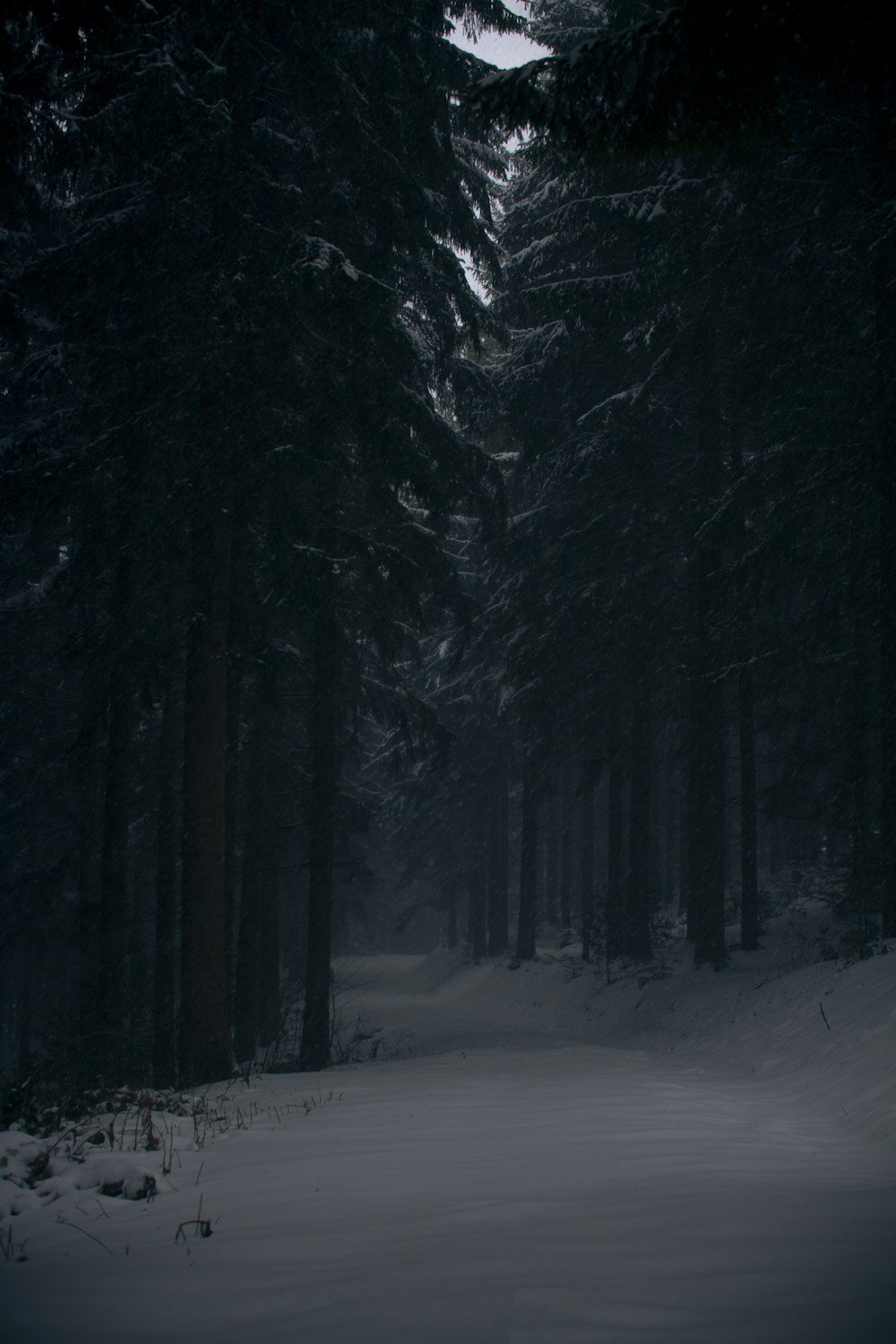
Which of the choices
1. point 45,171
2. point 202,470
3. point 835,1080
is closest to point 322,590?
point 202,470

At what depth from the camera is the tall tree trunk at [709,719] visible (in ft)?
46.2

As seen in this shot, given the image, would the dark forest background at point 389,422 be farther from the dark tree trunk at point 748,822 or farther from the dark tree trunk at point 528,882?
the dark tree trunk at point 528,882

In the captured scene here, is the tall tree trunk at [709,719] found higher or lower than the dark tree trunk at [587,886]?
higher

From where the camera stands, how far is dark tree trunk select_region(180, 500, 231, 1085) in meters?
9.58

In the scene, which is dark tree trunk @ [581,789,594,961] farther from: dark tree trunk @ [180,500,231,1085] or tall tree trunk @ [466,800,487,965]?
dark tree trunk @ [180,500,231,1085]

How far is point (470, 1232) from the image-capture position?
3611 millimetres

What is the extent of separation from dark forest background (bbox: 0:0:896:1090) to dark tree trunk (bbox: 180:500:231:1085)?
0.05m

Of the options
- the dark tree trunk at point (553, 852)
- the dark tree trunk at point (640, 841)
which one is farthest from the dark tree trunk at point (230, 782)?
the dark tree trunk at point (553, 852)

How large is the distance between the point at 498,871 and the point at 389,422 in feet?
78.9

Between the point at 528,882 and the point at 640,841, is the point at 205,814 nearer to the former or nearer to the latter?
the point at 640,841

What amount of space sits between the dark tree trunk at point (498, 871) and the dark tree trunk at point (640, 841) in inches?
477

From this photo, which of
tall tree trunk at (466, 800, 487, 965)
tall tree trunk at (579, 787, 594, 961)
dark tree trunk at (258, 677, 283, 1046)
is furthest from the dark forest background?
tall tree trunk at (466, 800, 487, 965)

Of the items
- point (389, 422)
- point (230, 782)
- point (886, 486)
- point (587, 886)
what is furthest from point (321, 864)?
point (587, 886)

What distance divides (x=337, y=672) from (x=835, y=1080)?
8.50 m
